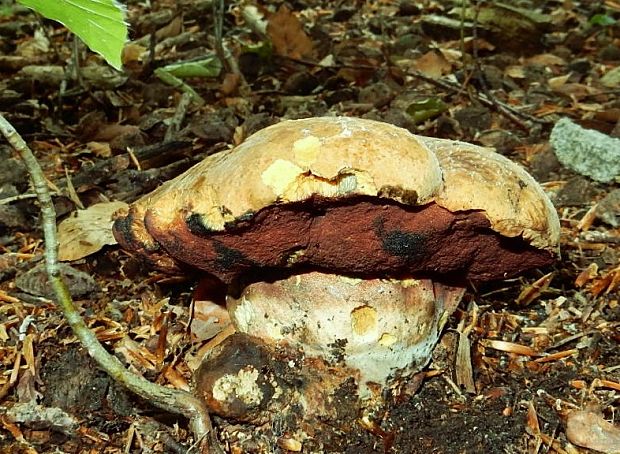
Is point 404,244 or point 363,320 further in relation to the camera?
point 363,320

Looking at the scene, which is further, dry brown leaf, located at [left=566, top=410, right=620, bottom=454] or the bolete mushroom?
dry brown leaf, located at [left=566, top=410, right=620, bottom=454]

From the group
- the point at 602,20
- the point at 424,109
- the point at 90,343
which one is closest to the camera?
the point at 90,343

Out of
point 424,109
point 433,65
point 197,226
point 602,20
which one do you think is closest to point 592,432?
point 197,226

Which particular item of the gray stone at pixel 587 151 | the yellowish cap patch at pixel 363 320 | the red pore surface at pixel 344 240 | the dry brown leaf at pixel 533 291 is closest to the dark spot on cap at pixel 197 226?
the red pore surface at pixel 344 240

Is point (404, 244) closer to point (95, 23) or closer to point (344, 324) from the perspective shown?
point (344, 324)

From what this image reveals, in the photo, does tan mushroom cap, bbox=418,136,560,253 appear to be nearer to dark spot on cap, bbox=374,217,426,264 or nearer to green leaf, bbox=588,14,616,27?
dark spot on cap, bbox=374,217,426,264

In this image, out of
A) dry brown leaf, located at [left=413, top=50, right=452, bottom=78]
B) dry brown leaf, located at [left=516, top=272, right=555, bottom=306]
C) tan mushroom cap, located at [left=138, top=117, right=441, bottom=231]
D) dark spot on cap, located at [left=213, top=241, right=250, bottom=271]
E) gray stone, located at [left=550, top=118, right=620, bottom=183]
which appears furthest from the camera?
dry brown leaf, located at [left=413, top=50, right=452, bottom=78]

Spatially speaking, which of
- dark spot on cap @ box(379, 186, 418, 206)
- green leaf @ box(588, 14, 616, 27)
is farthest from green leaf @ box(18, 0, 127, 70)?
green leaf @ box(588, 14, 616, 27)

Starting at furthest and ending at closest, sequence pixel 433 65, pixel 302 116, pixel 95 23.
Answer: pixel 433 65
pixel 302 116
pixel 95 23
